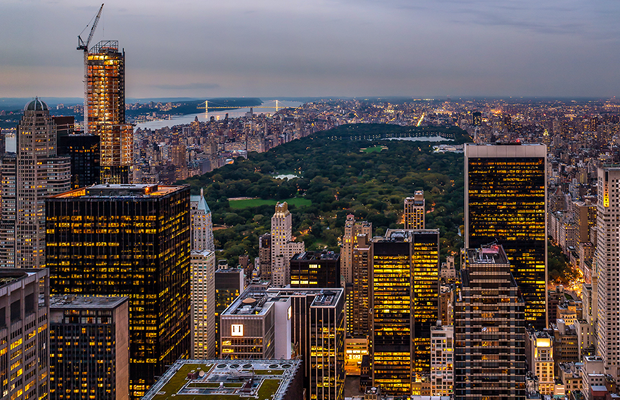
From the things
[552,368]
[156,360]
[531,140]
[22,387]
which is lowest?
[552,368]

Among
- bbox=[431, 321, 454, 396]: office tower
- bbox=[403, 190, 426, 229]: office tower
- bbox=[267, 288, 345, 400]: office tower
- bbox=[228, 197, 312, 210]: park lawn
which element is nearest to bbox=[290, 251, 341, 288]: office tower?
bbox=[431, 321, 454, 396]: office tower

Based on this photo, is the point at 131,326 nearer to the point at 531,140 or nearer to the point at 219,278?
the point at 219,278

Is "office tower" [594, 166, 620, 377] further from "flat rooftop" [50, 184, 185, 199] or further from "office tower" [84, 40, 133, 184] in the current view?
"office tower" [84, 40, 133, 184]

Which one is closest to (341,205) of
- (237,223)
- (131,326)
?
(237,223)

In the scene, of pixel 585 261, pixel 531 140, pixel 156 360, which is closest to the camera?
pixel 156 360

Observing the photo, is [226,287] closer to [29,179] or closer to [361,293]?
[361,293]

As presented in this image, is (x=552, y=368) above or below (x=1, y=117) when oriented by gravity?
below

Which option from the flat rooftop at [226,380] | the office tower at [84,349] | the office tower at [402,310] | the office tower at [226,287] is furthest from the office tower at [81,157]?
the flat rooftop at [226,380]

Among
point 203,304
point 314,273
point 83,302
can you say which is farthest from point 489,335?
point 203,304
